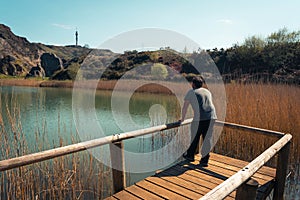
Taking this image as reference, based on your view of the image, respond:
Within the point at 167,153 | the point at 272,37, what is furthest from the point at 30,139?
the point at 272,37

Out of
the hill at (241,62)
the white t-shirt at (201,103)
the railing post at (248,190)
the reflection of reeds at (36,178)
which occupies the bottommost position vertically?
the reflection of reeds at (36,178)

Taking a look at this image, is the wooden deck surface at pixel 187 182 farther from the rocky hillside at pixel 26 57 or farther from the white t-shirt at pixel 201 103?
the rocky hillside at pixel 26 57

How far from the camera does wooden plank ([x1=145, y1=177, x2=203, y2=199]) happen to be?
222cm

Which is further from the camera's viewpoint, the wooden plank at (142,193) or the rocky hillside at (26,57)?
the rocky hillside at (26,57)

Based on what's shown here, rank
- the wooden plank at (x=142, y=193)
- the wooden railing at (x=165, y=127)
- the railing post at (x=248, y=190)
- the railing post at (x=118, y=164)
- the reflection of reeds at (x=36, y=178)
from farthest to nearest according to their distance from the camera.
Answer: the reflection of reeds at (x=36, y=178), the railing post at (x=118, y=164), the wooden plank at (x=142, y=193), the railing post at (x=248, y=190), the wooden railing at (x=165, y=127)

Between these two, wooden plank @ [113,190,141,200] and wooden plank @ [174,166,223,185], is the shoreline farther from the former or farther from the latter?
wooden plank @ [113,190,141,200]

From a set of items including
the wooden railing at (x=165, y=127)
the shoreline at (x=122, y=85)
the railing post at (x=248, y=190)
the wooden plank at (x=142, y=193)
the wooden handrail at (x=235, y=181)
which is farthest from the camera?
the shoreline at (x=122, y=85)

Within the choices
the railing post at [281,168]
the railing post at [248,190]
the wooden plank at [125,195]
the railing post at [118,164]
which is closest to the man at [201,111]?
the railing post at [281,168]

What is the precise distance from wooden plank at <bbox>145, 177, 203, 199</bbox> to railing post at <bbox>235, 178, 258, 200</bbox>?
29.9 inches

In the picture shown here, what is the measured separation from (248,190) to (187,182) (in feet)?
3.62

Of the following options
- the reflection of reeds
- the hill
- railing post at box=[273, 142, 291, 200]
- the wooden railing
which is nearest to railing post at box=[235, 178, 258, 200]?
the wooden railing

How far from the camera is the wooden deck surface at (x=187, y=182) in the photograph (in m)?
2.23

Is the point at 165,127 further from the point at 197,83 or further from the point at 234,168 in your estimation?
the point at 234,168

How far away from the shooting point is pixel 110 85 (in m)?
18.8
